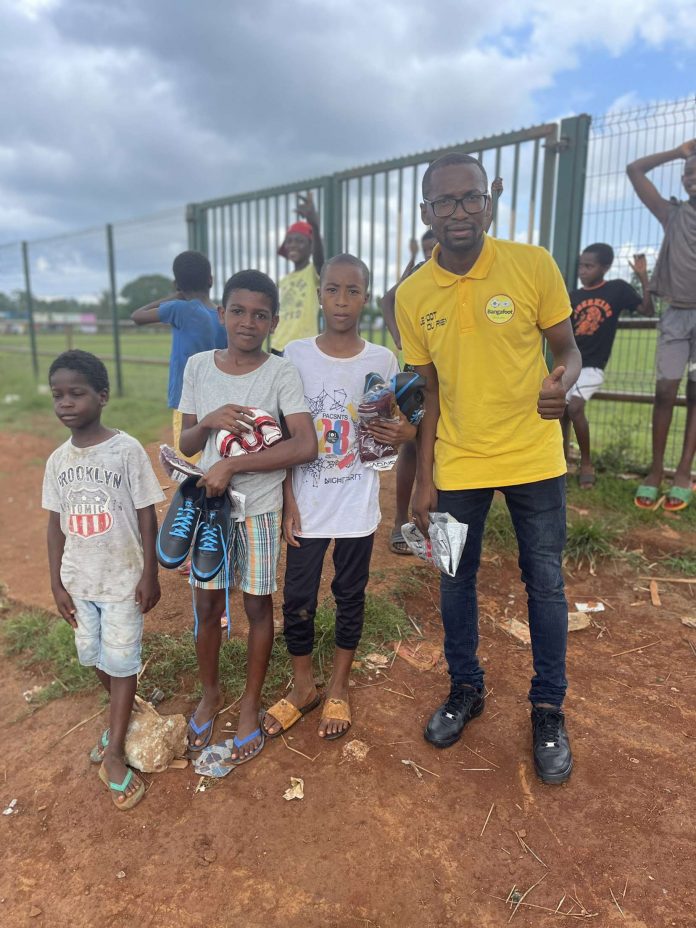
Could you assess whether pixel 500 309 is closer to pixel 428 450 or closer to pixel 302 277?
pixel 428 450

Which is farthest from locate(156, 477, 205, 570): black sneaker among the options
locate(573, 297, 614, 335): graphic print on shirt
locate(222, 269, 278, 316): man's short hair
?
locate(573, 297, 614, 335): graphic print on shirt

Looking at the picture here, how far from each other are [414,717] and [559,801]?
0.64 meters

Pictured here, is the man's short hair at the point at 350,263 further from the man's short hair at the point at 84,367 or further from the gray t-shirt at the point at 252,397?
the man's short hair at the point at 84,367

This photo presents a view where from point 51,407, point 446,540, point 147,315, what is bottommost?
point 51,407

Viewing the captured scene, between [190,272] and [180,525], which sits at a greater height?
[190,272]

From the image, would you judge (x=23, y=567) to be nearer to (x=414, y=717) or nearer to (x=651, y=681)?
(x=414, y=717)

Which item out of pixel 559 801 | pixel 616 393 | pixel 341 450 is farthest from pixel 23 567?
pixel 616 393

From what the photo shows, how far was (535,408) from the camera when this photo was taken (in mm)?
2240

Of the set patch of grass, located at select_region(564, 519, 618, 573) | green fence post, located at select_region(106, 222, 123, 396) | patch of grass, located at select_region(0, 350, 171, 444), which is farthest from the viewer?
green fence post, located at select_region(106, 222, 123, 396)

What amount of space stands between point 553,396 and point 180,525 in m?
1.34

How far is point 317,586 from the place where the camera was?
97.7 inches

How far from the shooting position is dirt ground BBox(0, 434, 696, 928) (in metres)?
1.86

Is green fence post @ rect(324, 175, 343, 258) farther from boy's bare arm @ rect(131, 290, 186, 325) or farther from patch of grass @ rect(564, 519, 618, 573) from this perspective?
patch of grass @ rect(564, 519, 618, 573)

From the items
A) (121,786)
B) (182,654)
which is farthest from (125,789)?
(182,654)
